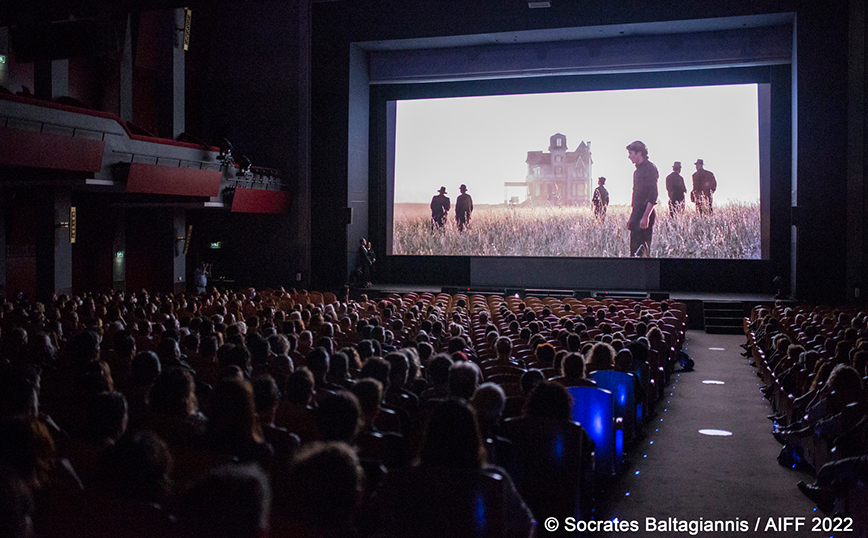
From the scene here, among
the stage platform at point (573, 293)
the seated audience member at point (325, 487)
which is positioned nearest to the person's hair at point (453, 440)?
the seated audience member at point (325, 487)

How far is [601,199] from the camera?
1933 cm

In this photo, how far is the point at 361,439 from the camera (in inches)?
128

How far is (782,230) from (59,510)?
19.3 metres

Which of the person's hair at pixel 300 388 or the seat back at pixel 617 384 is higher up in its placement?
the person's hair at pixel 300 388

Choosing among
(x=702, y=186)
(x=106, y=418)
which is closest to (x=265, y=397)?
(x=106, y=418)

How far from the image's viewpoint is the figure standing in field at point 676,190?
61.8 feet

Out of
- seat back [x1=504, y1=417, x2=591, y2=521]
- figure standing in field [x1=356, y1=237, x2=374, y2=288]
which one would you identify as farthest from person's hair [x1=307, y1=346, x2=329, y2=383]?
figure standing in field [x1=356, y1=237, x2=374, y2=288]

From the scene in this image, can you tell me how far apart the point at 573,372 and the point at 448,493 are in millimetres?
2633

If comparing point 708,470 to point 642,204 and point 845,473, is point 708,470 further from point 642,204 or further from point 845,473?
point 642,204

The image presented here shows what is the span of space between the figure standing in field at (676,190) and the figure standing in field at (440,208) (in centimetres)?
583

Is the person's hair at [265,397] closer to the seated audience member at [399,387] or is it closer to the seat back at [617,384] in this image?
the seated audience member at [399,387]

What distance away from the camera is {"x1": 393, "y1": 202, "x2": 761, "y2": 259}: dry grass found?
61.4 feet

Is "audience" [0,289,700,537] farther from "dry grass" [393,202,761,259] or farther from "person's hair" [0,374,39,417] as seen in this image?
"dry grass" [393,202,761,259]

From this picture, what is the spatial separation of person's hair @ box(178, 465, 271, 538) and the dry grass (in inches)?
718
